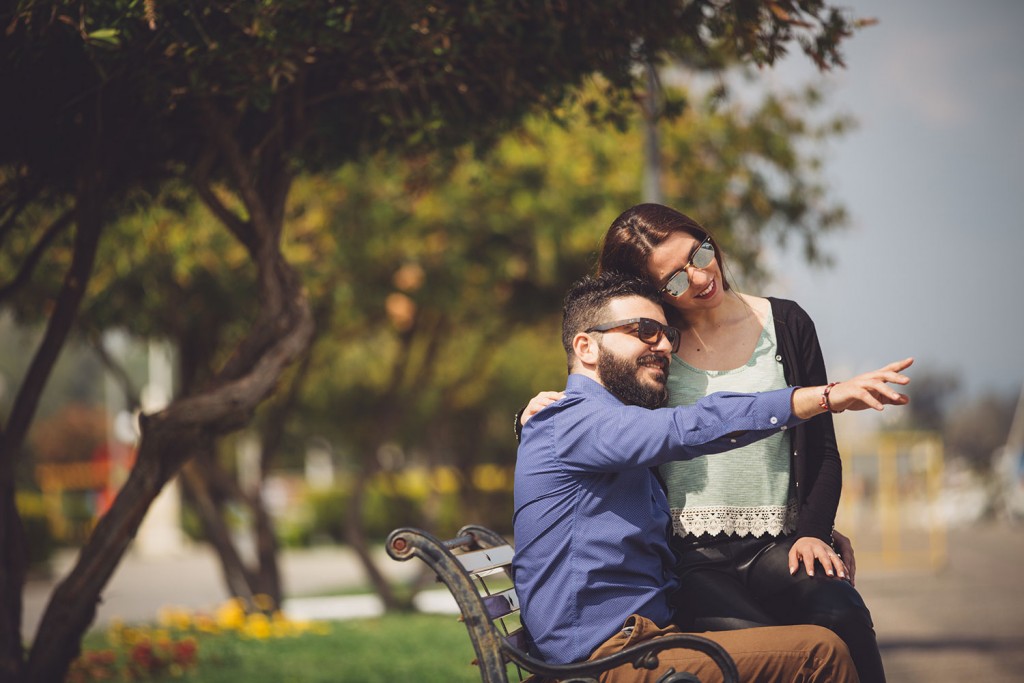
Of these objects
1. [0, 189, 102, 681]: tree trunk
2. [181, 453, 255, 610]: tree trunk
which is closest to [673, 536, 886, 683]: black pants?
[0, 189, 102, 681]: tree trunk

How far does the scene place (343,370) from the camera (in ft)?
54.1

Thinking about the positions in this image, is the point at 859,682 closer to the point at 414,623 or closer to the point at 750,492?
the point at 750,492

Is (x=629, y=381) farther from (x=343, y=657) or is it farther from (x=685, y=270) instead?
(x=343, y=657)

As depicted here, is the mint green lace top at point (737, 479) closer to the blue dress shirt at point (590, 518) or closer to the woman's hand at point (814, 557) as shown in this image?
the woman's hand at point (814, 557)

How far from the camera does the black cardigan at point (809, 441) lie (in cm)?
347

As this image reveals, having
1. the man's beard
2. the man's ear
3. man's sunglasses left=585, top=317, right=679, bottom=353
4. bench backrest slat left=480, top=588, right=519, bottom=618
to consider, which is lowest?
bench backrest slat left=480, top=588, right=519, bottom=618

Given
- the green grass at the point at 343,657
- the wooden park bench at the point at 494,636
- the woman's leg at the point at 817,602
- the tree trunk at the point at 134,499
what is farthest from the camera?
the green grass at the point at 343,657

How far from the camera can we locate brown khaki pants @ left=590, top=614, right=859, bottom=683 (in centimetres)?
299

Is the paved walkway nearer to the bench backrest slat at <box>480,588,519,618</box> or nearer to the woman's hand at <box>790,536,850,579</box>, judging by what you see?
the bench backrest slat at <box>480,588,519,618</box>

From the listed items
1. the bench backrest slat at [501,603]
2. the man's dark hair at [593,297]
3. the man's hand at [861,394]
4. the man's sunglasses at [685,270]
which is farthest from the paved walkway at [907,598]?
the man's hand at [861,394]

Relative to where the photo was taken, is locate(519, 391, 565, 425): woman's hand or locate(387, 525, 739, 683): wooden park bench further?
locate(519, 391, 565, 425): woman's hand

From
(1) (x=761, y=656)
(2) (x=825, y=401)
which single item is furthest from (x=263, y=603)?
(2) (x=825, y=401)

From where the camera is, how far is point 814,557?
3.36 meters

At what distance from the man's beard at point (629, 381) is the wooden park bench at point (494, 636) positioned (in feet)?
2.11
